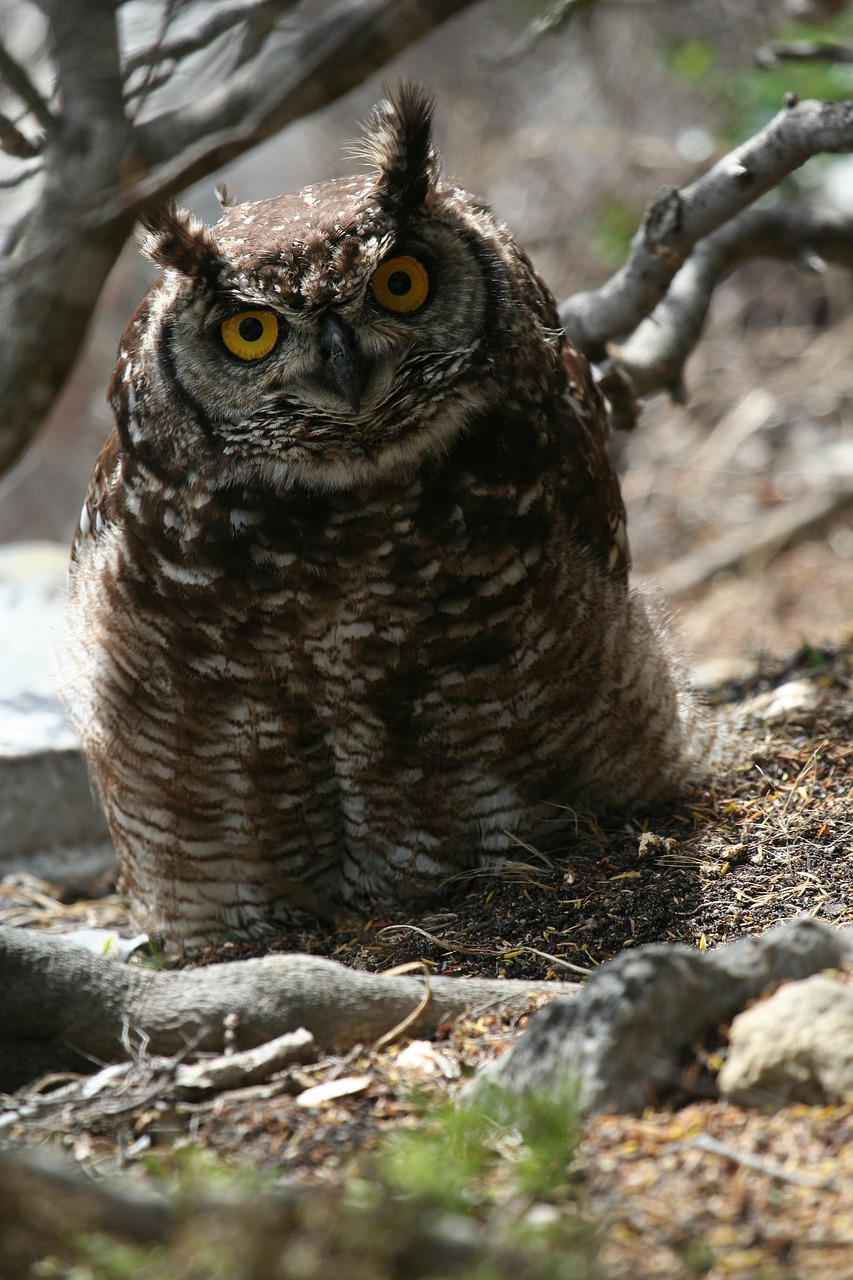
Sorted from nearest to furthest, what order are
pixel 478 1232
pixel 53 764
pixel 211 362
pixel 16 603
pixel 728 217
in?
pixel 478 1232 → pixel 211 362 → pixel 728 217 → pixel 53 764 → pixel 16 603

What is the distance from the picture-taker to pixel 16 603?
5.29 m

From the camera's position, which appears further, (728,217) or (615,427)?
(615,427)

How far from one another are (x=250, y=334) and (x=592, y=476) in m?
0.97

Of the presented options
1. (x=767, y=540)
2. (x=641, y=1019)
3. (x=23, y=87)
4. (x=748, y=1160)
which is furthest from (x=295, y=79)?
(x=767, y=540)

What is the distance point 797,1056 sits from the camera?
66.1 inches

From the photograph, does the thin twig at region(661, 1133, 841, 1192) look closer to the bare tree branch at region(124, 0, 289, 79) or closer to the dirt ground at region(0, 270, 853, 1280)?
the dirt ground at region(0, 270, 853, 1280)

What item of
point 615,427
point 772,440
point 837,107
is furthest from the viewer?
point 772,440

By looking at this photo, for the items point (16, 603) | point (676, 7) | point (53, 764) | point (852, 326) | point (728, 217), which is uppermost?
point (676, 7)

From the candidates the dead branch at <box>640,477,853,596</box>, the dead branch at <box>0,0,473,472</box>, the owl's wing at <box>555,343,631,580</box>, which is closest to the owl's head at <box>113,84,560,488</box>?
the owl's wing at <box>555,343,631,580</box>

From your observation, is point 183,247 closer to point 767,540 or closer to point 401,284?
point 401,284

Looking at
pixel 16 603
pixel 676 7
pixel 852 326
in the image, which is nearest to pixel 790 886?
pixel 16 603

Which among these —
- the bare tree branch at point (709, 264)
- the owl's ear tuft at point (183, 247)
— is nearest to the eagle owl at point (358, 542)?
the owl's ear tuft at point (183, 247)

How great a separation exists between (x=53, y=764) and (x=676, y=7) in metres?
7.67

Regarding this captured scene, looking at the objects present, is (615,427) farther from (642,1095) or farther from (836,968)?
(642,1095)
